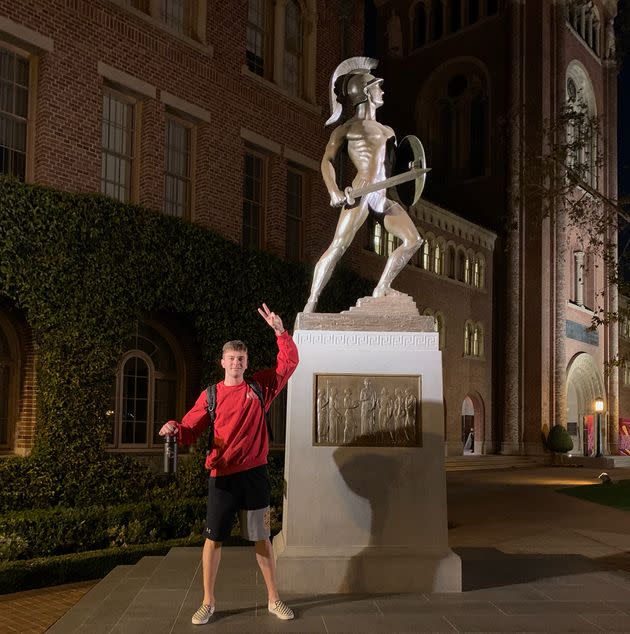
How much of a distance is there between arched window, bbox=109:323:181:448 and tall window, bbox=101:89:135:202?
9.29 ft

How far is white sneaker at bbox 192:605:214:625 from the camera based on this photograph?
567 cm

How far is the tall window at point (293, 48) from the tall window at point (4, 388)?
10125 mm

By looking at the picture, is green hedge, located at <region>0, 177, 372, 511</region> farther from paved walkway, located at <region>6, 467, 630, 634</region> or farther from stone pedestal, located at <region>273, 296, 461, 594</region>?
stone pedestal, located at <region>273, 296, 461, 594</region>

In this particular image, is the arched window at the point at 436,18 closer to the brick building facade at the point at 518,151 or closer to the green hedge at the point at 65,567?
the brick building facade at the point at 518,151

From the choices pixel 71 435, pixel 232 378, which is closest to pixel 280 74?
pixel 71 435

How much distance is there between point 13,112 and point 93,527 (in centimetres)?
757

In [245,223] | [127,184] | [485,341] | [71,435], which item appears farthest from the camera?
[485,341]

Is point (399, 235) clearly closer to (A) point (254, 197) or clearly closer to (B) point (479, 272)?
(A) point (254, 197)

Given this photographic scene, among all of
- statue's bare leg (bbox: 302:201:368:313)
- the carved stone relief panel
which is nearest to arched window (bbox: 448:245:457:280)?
statue's bare leg (bbox: 302:201:368:313)

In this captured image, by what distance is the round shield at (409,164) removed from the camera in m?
7.91

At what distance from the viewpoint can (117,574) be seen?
747cm

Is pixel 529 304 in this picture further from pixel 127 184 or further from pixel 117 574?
pixel 117 574

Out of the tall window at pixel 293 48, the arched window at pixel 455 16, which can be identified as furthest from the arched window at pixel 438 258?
the arched window at pixel 455 16

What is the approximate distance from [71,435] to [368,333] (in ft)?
26.3
